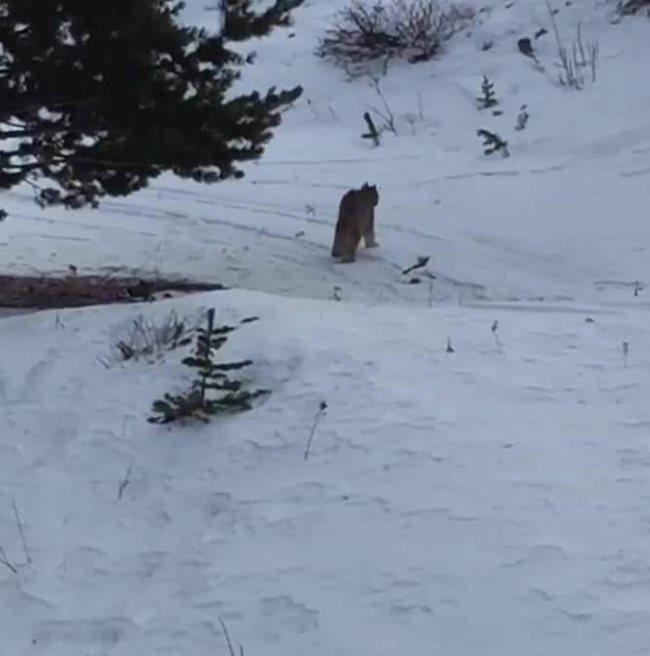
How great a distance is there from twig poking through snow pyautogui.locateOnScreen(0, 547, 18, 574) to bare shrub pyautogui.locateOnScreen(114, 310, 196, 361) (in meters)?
1.40

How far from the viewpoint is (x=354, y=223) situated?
398 inches

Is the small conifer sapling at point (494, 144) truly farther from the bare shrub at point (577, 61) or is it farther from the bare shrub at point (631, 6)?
the bare shrub at point (631, 6)

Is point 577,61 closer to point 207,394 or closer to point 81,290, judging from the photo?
point 81,290

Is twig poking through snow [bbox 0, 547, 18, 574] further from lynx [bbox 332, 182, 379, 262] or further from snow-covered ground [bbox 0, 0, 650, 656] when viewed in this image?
lynx [bbox 332, 182, 379, 262]

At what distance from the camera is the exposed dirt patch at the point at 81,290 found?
8.55m

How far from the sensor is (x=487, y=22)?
52.9 ft

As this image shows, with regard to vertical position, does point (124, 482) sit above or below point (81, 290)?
below

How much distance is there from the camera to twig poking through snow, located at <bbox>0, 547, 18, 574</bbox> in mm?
5328

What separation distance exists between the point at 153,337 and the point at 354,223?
358 centimetres

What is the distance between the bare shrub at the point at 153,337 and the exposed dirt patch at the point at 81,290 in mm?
1203

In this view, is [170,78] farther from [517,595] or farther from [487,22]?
[487,22]

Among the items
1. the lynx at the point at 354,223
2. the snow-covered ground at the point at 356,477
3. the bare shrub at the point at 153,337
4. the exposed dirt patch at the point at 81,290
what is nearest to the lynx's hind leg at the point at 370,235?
the lynx at the point at 354,223

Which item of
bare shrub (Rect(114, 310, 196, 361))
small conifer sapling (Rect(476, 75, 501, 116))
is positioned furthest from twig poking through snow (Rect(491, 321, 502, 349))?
small conifer sapling (Rect(476, 75, 501, 116))

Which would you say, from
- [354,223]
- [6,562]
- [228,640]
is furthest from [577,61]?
[228,640]
